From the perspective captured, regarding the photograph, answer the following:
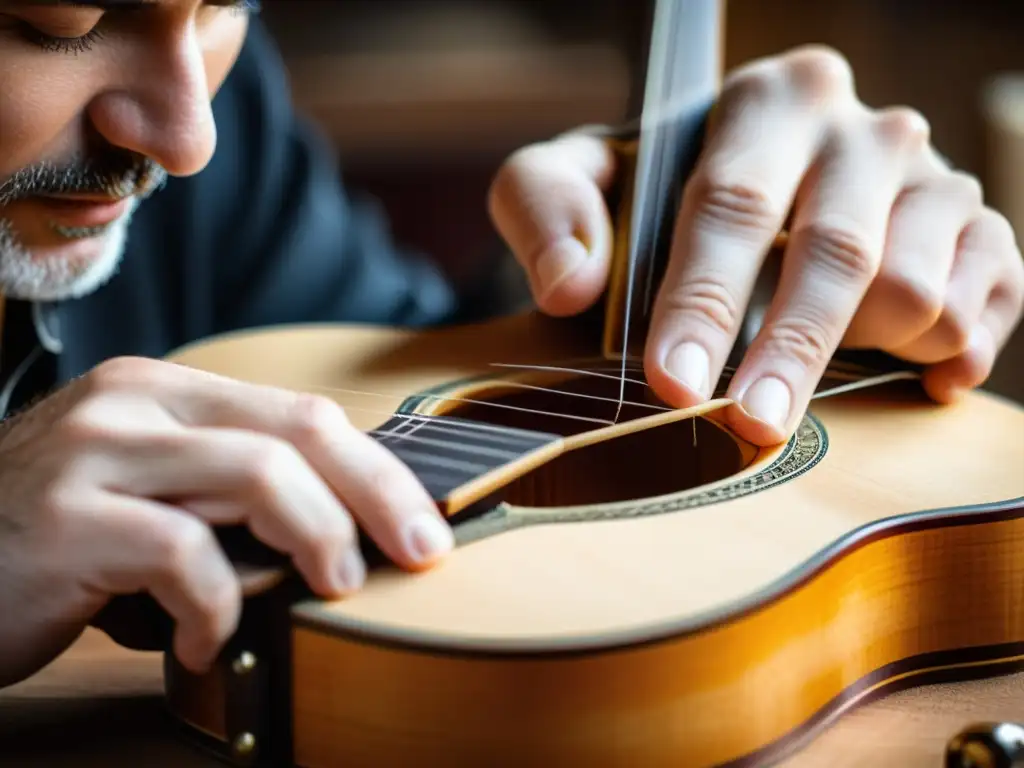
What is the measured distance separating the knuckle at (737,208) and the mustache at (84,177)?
37cm

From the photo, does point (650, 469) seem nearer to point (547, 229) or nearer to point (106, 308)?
point (547, 229)

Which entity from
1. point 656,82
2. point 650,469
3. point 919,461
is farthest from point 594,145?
point 919,461

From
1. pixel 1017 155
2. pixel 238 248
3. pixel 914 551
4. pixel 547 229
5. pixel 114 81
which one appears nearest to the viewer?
pixel 914 551


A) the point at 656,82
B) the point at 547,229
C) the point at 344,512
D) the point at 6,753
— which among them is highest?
the point at 656,82

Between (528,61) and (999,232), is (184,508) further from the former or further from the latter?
(528,61)

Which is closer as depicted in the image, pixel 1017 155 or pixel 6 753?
pixel 6 753

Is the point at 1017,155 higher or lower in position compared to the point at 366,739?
higher

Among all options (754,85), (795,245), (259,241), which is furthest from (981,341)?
(259,241)

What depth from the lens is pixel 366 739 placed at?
44cm

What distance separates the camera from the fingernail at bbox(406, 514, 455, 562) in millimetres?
465

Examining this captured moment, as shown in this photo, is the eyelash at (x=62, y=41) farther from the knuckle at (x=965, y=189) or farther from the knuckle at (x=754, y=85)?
the knuckle at (x=965, y=189)

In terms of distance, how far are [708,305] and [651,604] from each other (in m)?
0.30

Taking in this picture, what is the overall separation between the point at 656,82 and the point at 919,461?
384 mm

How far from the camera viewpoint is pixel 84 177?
0.73 metres
